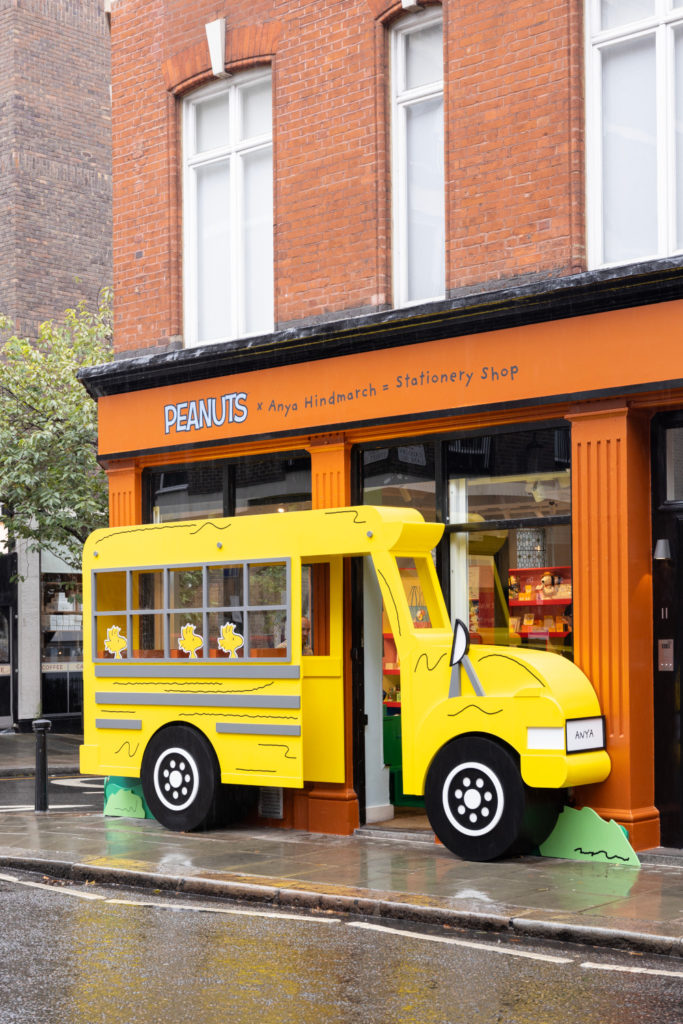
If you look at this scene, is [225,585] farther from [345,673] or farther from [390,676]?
[390,676]

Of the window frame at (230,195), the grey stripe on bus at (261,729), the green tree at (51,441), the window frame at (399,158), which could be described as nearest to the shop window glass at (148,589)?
the grey stripe on bus at (261,729)

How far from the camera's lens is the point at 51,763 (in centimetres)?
2011

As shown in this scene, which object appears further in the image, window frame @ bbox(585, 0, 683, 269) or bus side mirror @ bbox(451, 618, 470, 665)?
window frame @ bbox(585, 0, 683, 269)

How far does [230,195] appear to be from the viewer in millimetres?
13727

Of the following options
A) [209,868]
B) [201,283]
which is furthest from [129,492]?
[209,868]

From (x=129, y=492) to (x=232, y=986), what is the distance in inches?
314

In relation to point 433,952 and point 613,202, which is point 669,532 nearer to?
point 613,202

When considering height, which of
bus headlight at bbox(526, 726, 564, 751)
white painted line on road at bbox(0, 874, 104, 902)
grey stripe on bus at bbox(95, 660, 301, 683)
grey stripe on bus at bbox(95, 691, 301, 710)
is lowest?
white painted line on road at bbox(0, 874, 104, 902)

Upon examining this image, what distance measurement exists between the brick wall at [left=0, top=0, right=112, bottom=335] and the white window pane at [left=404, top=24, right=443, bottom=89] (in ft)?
45.9

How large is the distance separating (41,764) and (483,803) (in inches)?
223

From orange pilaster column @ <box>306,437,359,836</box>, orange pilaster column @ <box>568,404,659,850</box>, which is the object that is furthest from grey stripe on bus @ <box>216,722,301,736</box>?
orange pilaster column @ <box>568,404,659,850</box>

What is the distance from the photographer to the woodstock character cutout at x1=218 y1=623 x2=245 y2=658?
1201cm

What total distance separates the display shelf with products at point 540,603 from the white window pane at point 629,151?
2664mm

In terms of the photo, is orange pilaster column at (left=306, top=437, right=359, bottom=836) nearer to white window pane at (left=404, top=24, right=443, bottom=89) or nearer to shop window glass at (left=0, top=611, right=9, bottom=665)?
white window pane at (left=404, top=24, right=443, bottom=89)
